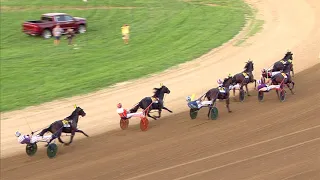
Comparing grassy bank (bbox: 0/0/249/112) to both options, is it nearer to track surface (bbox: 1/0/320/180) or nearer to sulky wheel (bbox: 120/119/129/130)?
track surface (bbox: 1/0/320/180)

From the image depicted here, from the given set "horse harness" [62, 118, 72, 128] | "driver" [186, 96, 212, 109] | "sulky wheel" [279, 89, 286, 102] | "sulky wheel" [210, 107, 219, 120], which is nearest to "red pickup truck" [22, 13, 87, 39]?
"sulky wheel" [279, 89, 286, 102]

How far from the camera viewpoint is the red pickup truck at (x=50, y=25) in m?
38.2

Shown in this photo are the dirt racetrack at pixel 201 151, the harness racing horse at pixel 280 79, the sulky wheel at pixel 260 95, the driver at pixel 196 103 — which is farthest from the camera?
the sulky wheel at pixel 260 95

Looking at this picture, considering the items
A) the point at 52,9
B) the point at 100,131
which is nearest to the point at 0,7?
the point at 52,9

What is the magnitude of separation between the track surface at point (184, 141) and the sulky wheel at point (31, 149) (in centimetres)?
21

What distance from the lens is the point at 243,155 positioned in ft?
57.5

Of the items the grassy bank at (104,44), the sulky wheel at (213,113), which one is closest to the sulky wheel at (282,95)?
the sulky wheel at (213,113)

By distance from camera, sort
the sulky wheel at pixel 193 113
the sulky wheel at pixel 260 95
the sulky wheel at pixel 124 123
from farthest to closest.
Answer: the sulky wheel at pixel 260 95
the sulky wheel at pixel 193 113
the sulky wheel at pixel 124 123

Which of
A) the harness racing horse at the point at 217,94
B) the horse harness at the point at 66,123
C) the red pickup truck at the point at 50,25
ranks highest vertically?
the harness racing horse at the point at 217,94

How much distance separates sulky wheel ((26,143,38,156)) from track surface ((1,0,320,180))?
0.68 ft

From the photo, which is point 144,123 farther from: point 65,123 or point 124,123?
point 65,123

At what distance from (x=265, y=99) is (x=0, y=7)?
29731 mm

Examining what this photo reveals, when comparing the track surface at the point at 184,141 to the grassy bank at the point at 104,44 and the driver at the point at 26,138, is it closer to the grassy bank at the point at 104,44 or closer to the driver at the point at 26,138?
the driver at the point at 26,138

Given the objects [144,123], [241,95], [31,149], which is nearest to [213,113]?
[144,123]
